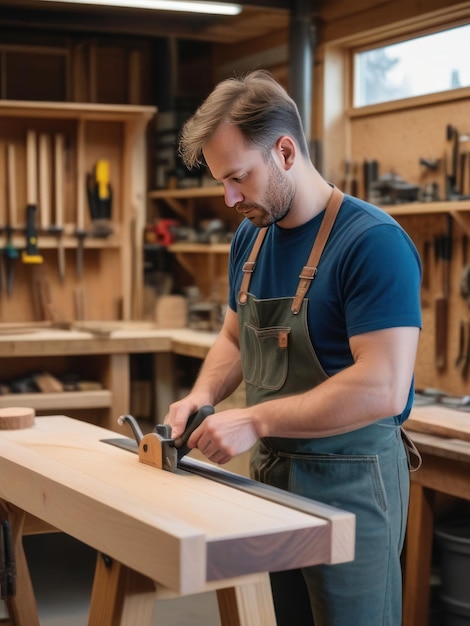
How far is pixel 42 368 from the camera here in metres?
5.54

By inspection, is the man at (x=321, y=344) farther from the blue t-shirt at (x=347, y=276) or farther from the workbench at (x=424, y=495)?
the workbench at (x=424, y=495)

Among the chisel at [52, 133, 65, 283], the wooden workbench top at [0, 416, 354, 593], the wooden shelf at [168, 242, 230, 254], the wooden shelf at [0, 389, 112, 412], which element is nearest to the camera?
the wooden workbench top at [0, 416, 354, 593]

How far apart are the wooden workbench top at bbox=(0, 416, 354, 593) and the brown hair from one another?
0.78 meters

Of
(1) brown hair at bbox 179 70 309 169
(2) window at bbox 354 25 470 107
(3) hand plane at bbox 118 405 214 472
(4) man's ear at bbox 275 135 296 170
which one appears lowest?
(3) hand plane at bbox 118 405 214 472

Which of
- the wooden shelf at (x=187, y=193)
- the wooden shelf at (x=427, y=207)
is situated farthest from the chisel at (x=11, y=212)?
the wooden shelf at (x=427, y=207)

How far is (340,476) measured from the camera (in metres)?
2.21

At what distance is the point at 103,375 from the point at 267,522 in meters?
3.53

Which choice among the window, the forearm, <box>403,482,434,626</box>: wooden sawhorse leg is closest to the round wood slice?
the forearm

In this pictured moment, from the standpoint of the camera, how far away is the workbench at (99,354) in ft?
15.9

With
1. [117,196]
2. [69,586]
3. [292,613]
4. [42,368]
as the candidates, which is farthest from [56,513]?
[117,196]

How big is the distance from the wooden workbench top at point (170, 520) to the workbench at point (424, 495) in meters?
1.30

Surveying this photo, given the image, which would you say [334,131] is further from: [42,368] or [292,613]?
[292,613]

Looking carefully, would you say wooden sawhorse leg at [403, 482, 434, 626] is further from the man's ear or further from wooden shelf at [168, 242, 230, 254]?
wooden shelf at [168, 242, 230, 254]

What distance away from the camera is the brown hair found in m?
2.19
